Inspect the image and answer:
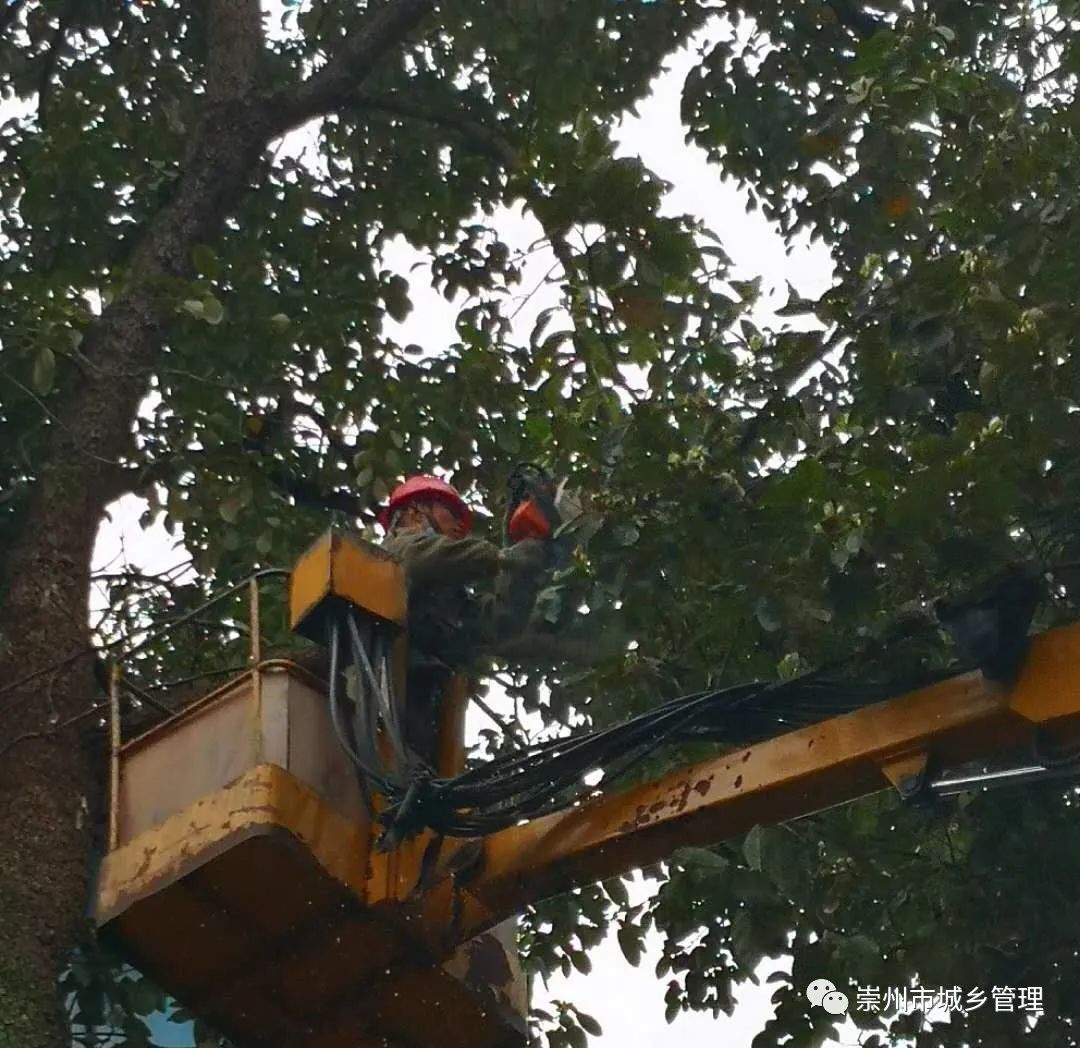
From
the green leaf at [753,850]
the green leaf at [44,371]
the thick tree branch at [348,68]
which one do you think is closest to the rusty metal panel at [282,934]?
the green leaf at [753,850]

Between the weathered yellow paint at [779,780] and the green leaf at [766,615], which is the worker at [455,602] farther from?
the green leaf at [766,615]

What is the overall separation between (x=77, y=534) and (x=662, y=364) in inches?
76.5

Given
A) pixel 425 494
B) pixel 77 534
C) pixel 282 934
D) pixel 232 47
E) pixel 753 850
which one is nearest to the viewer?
pixel 282 934

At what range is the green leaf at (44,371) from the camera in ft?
19.6

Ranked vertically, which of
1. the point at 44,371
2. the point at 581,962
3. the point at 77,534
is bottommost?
the point at 581,962

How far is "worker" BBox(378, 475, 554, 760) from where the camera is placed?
481 cm

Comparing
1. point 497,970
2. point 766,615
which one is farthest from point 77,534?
point 766,615

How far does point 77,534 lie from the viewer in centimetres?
589

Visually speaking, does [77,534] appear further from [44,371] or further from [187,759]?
[187,759]

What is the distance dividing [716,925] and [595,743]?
57.4 inches

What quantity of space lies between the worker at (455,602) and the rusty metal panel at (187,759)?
1.72 feet

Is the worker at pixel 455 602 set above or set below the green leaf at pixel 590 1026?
above

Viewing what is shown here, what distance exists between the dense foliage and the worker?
0.18 meters

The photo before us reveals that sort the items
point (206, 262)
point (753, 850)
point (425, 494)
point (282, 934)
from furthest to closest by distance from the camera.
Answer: point (206, 262), point (425, 494), point (753, 850), point (282, 934)
